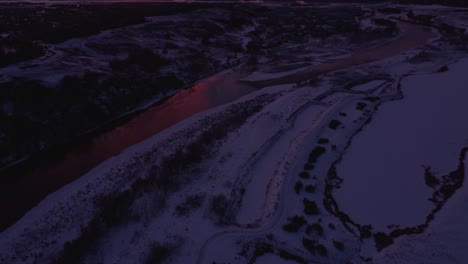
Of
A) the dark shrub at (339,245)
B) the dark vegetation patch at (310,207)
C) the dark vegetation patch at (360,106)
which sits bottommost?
the dark shrub at (339,245)

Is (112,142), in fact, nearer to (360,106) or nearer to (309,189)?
(309,189)

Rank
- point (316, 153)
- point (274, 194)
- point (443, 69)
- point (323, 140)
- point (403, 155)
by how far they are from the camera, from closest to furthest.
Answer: point (274, 194) < point (403, 155) < point (316, 153) < point (323, 140) < point (443, 69)

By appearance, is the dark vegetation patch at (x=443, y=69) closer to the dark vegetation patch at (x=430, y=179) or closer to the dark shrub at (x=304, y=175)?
the dark vegetation patch at (x=430, y=179)

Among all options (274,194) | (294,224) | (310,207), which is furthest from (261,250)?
(274,194)

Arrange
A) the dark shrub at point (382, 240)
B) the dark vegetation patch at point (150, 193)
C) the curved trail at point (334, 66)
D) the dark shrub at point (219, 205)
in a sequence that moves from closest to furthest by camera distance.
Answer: the dark shrub at point (382, 240) → the dark vegetation patch at point (150, 193) → the curved trail at point (334, 66) → the dark shrub at point (219, 205)

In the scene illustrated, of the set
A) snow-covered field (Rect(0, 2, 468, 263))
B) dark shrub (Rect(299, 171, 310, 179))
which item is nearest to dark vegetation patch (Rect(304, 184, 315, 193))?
snow-covered field (Rect(0, 2, 468, 263))

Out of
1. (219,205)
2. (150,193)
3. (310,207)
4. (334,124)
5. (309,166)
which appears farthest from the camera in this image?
(334,124)

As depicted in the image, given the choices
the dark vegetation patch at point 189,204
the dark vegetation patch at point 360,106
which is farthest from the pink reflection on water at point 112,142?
the dark vegetation patch at point 360,106
